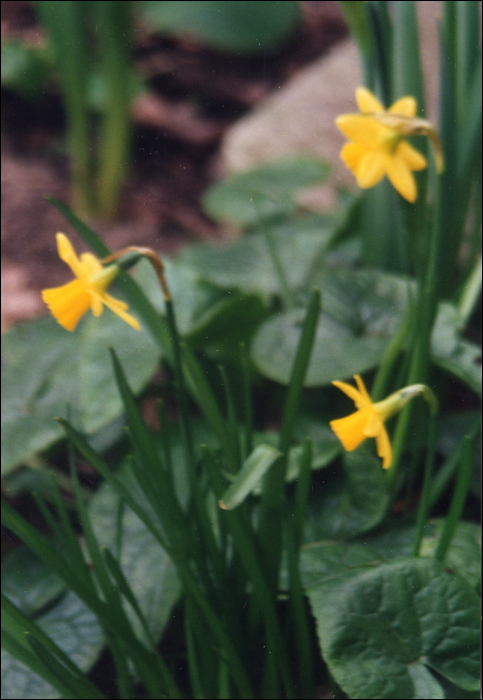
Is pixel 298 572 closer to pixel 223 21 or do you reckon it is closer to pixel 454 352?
pixel 454 352

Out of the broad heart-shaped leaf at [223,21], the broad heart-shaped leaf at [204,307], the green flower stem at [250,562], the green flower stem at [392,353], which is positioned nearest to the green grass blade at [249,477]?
the green flower stem at [250,562]

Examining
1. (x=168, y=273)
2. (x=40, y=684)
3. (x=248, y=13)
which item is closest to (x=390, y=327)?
(x=168, y=273)

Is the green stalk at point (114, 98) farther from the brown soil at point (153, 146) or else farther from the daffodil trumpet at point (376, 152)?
the daffodil trumpet at point (376, 152)

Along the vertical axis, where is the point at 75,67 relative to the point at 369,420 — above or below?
above

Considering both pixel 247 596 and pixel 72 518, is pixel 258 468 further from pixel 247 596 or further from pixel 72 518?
pixel 72 518

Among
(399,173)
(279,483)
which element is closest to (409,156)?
(399,173)
